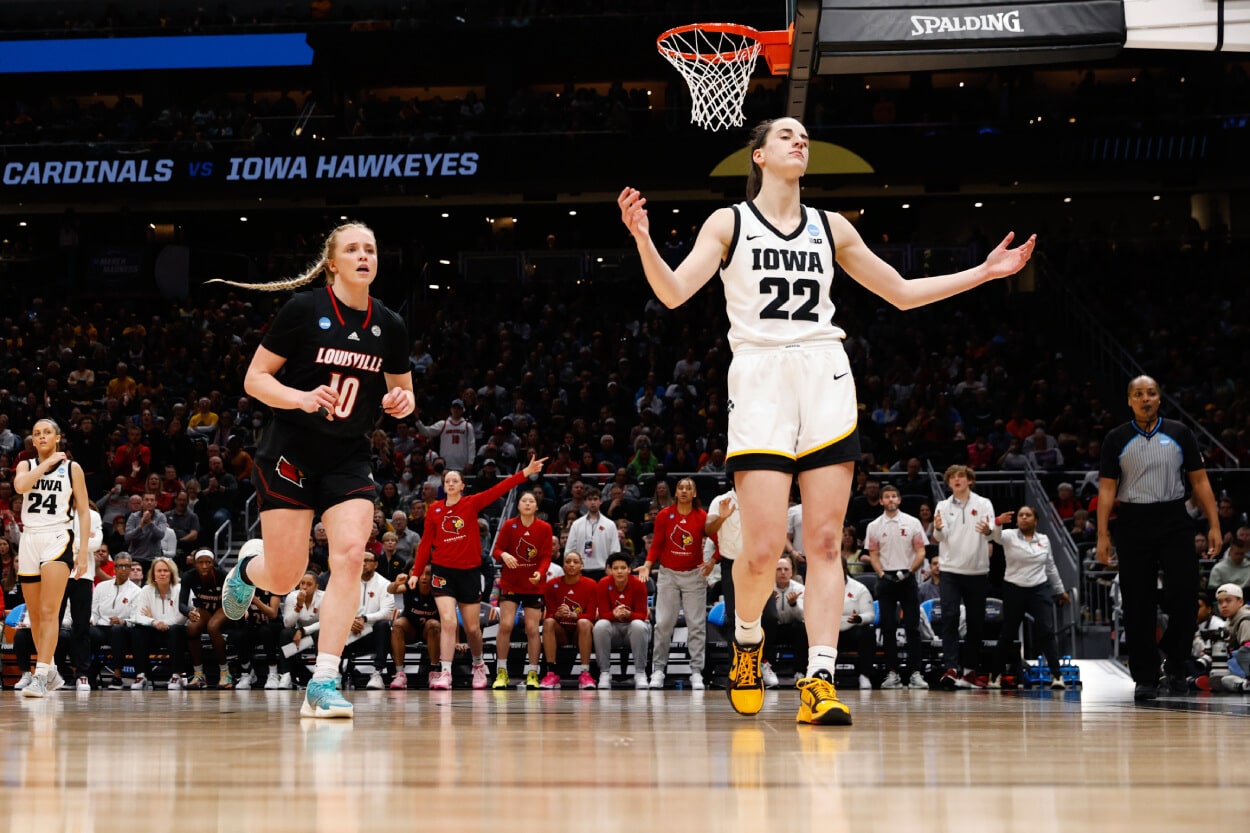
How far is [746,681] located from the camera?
246 inches

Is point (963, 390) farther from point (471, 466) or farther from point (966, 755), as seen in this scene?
point (966, 755)

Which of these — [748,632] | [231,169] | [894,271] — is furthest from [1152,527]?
[231,169]

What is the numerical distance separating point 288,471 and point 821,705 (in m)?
2.80

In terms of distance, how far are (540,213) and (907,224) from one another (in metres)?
9.41

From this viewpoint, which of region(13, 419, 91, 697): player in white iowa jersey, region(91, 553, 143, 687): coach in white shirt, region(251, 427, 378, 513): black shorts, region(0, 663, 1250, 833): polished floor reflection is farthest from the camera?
region(91, 553, 143, 687): coach in white shirt

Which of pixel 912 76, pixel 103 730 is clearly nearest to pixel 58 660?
pixel 103 730

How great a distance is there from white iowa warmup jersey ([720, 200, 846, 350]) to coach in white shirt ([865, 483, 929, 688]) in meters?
8.56

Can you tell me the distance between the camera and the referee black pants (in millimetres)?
9398

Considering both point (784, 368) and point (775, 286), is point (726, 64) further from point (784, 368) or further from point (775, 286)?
point (784, 368)

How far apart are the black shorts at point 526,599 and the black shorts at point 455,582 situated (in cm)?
77

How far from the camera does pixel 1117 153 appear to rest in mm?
27078

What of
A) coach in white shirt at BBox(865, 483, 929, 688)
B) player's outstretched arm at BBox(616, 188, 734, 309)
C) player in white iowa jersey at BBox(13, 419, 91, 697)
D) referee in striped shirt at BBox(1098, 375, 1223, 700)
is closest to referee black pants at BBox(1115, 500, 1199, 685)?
referee in striped shirt at BBox(1098, 375, 1223, 700)

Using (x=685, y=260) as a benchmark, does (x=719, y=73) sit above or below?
above

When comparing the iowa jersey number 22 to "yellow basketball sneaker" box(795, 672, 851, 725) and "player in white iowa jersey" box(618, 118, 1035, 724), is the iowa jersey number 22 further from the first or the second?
"yellow basketball sneaker" box(795, 672, 851, 725)
